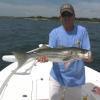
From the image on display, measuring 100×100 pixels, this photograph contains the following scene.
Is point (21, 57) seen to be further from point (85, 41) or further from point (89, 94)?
point (89, 94)

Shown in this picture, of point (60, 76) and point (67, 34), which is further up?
point (67, 34)

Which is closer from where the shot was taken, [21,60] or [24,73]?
[21,60]

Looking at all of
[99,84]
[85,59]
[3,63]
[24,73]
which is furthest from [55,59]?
[3,63]

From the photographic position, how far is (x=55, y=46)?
17.3 ft

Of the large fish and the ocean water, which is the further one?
the ocean water

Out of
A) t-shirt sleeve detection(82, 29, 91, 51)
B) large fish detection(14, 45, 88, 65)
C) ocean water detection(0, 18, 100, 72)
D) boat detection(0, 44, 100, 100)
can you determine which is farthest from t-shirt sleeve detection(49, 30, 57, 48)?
ocean water detection(0, 18, 100, 72)

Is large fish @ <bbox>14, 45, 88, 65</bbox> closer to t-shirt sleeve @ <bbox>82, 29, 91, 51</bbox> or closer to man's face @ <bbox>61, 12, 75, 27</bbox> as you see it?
t-shirt sleeve @ <bbox>82, 29, 91, 51</bbox>

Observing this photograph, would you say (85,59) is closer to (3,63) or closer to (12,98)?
(12,98)

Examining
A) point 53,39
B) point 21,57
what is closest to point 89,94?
point 53,39

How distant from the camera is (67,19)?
511 centimetres

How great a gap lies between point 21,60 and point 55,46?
1.89 ft

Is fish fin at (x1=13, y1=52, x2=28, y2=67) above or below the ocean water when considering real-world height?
above

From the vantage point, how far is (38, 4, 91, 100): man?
16.9ft

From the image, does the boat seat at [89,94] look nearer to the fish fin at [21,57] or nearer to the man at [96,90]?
the man at [96,90]
